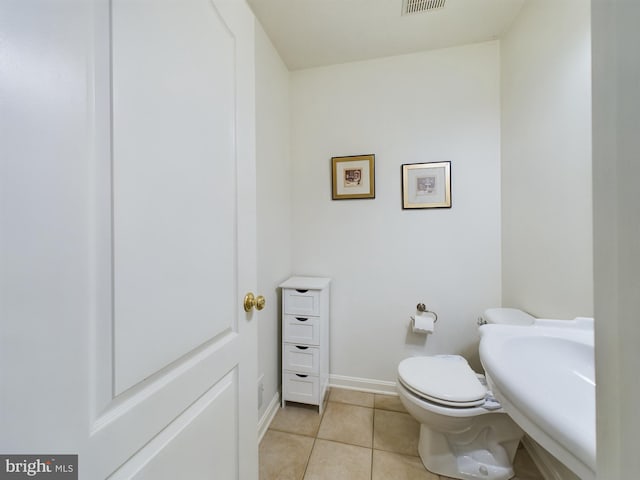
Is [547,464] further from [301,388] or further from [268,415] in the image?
[268,415]

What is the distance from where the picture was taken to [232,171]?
79 cm

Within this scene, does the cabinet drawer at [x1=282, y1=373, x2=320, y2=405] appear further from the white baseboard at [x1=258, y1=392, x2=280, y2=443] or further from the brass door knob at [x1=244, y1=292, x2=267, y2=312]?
the brass door knob at [x1=244, y1=292, x2=267, y2=312]

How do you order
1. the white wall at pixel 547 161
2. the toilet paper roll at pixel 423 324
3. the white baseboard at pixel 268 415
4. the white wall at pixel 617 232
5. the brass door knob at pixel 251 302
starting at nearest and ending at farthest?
the white wall at pixel 617 232 → the brass door knob at pixel 251 302 → the white wall at pixel 547 161 → the white baseboard at pixel 268 415 → the toilet paper roll at pixel 423 324

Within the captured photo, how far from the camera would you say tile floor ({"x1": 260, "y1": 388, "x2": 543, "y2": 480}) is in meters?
1.27

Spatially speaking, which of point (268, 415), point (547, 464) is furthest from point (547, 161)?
point (268, 415)

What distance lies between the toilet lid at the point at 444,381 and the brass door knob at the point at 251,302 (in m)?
0.93

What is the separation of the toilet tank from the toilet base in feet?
1.70

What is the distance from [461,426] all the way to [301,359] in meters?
0.94

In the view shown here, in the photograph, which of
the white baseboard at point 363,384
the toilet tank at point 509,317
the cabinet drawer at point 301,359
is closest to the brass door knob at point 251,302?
the cabinet drawer at point 301,359

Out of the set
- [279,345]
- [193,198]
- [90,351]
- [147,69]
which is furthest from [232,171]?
→ [279,345]

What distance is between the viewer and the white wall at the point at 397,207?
1725 millimetres

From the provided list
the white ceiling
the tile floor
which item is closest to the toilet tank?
the tile floor

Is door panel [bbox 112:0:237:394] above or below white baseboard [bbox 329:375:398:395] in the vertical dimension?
above

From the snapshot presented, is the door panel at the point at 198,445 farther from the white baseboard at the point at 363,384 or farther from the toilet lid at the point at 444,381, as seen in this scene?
the white baseboard at the point at 363,384
